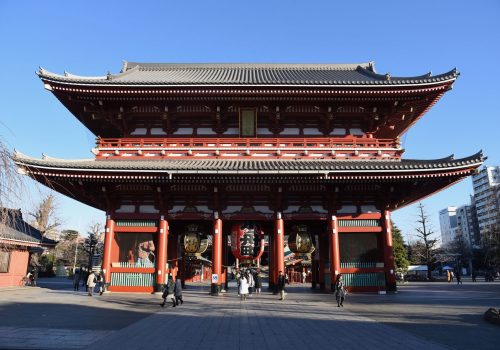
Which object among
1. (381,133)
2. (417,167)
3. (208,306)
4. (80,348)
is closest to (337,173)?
(417,167)

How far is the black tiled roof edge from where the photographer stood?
1852 centimetres

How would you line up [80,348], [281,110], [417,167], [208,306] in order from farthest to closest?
[281,110] < [417,167] < [208,306] < [80,348]

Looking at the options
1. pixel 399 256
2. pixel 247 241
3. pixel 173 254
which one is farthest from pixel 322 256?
pixel 399 256

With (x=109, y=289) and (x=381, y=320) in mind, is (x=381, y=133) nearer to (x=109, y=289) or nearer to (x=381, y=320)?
(x=381, y=320)

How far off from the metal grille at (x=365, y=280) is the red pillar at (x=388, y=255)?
0.45m

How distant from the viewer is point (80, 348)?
327 inches

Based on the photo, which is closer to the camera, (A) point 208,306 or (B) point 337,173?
(A) point 208,306

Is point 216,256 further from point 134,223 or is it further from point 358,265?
point 358,265

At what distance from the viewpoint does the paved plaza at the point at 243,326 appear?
889 centimetres

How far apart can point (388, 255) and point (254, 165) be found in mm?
9654

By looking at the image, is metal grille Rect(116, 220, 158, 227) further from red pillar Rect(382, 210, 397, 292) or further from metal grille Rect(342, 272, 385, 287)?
red pillar Rect(382, 210, 397, 292)

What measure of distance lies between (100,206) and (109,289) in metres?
5.18

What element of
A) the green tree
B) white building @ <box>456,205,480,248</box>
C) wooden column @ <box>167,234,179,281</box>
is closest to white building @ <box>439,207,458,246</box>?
white building @ <box>456,205,480,248</box>

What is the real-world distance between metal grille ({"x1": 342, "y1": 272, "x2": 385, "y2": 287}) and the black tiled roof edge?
663 centimetres
